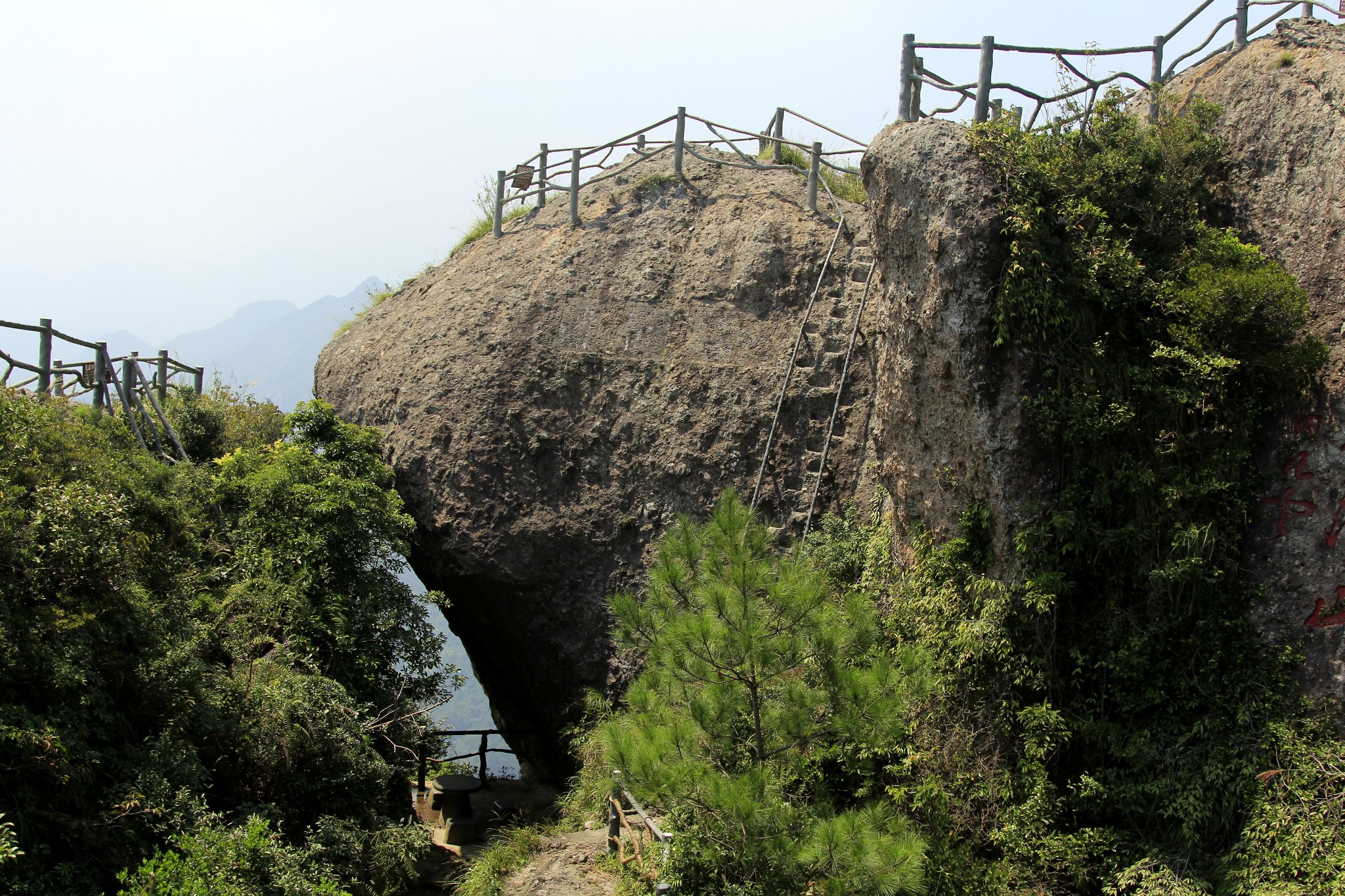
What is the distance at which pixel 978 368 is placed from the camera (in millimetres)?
8750

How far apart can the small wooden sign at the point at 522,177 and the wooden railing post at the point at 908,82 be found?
757cm

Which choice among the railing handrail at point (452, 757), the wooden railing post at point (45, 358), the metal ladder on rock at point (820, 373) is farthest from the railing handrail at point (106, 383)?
the metal ladder on rock at point (820, 373)

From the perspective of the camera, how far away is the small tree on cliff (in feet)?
23.0

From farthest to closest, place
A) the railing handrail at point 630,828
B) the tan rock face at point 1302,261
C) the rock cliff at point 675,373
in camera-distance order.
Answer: the rock cliff at point 675,373, the railing handrail at point 630,828, the tan rock face at point 1302,261

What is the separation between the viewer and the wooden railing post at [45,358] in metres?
11.6

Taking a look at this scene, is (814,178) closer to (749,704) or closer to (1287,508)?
(1287,508)

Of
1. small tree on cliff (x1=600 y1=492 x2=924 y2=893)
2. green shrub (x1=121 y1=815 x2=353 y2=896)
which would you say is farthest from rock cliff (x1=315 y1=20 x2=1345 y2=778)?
green shrub (x1=121 y1=815 x2=353 y2=896)

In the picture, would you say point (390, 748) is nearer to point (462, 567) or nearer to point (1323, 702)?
point (462, 567)

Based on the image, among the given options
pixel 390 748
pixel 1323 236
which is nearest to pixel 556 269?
pixel 390 748

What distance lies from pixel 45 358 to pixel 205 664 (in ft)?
17.3

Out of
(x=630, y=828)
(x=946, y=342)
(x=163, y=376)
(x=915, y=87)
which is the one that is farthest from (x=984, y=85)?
(x=163, y=376)

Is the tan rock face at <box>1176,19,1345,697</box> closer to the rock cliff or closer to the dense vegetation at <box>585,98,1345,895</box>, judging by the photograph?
the rock cliff

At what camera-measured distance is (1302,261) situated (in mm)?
8133

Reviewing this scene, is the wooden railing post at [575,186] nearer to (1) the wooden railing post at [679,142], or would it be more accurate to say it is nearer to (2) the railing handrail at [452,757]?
(1) the wooden railing post at [679,142]
